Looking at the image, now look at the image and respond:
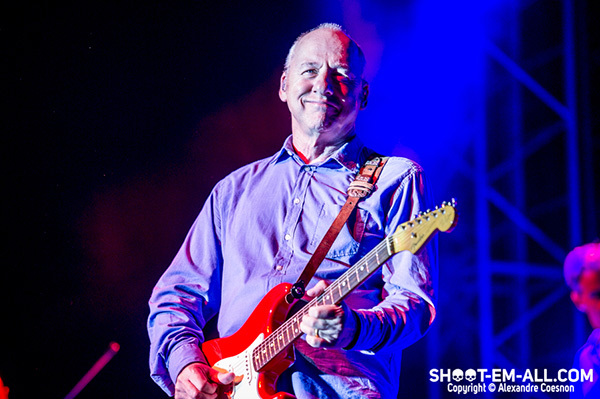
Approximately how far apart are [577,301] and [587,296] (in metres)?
0.22

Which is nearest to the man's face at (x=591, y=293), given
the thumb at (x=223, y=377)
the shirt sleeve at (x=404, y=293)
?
the shirt sleeve at (x=404, y=293)

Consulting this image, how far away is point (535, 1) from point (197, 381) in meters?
3.58

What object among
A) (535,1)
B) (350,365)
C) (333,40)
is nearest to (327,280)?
(350,365)

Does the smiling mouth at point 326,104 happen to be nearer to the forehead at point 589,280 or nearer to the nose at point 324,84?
the nose at point 324,84

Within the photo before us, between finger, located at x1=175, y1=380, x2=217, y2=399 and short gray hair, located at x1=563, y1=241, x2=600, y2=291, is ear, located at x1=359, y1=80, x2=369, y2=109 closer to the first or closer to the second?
finger, located at x1=175, y1=380, x2=217, y2=399

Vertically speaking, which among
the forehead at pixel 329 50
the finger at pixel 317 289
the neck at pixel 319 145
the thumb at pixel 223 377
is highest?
the forehead at pixel 329 50

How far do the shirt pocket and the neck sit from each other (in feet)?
1.28

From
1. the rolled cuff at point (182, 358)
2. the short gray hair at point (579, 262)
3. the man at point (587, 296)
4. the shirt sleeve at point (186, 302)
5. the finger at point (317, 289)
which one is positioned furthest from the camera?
the short gray hair at point (579, 262)

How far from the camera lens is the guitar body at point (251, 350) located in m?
2.38

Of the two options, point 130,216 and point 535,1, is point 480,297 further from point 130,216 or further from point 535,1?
point 130,216

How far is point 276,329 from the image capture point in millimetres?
2396

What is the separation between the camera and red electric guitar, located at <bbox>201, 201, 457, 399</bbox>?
209cm

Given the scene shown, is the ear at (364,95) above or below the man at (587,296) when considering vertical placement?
Answer: above

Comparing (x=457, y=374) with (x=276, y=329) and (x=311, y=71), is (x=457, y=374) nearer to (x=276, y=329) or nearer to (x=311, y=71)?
(x=276, y=329)
